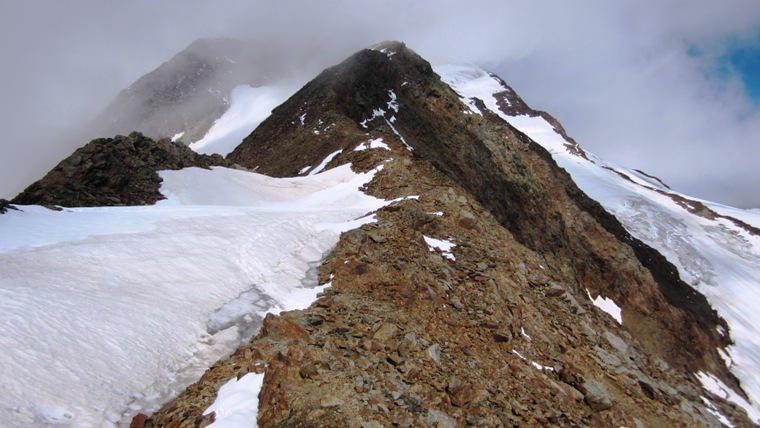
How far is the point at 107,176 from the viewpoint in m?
17.8

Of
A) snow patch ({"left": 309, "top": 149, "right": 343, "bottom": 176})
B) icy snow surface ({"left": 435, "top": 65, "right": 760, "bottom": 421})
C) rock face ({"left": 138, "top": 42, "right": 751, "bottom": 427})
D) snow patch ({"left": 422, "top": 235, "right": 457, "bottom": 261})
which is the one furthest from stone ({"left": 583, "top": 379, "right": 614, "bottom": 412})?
icy snow surface ({"left": 435, "top": 65, "right": 760, "bottom": 421})

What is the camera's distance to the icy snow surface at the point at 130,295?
21.1 feet

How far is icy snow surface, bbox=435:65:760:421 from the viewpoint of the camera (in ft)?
190

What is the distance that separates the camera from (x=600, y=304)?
3578 centimetres

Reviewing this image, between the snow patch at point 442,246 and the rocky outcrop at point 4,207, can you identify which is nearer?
the rocky outcrop at point 4,207

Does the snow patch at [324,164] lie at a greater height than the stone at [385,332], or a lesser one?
greater

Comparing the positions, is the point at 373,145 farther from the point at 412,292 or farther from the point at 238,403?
the point at 238,403

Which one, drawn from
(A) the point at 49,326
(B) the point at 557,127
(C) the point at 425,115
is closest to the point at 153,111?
(C) the point at 425,115

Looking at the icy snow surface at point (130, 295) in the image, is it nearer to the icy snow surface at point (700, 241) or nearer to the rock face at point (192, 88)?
the icy snow surface at point (700, 241)

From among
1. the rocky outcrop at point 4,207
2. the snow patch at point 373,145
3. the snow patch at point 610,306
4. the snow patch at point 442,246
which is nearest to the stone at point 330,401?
the snow patch at point 442,246

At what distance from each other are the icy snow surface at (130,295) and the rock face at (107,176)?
7.80ft

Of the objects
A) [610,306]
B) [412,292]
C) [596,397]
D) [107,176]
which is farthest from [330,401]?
[610,306]

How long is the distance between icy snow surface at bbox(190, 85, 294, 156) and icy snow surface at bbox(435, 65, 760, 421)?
120 ft

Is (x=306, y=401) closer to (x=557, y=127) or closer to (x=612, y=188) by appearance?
(x=612, y=188)
